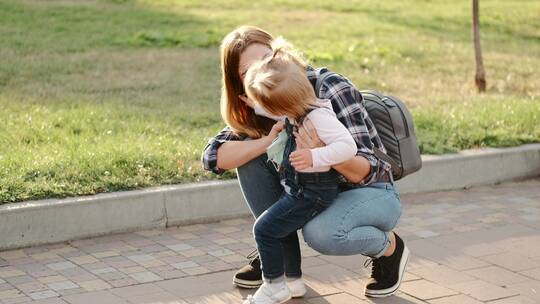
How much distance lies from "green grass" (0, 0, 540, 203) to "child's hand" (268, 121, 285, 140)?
5.44 ft

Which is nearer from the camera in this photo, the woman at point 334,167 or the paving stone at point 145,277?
the woman at point 334,167

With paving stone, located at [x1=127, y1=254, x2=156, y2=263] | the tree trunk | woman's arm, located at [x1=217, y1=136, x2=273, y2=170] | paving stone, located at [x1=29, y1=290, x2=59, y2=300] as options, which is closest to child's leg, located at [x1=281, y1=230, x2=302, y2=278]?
woman's arm, located at [x1=217, y1=136, x2=273, y2=170]

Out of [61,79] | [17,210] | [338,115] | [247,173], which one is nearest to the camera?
[338,115]

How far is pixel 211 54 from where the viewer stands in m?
10.7

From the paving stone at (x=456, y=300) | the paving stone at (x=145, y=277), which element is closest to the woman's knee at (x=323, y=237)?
the paving stone at (x=456, y=300)

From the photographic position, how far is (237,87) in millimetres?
4715

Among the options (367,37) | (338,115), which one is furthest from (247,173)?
(367,37)

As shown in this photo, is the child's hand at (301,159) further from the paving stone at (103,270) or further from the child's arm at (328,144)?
the paving stone at (103,270)

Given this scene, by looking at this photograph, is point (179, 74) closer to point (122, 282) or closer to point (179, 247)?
point (179, 247)

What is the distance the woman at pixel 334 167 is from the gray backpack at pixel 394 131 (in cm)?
7

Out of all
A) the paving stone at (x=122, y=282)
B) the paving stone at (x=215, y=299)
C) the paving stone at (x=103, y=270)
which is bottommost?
the paving stone at (x=215, y=299)

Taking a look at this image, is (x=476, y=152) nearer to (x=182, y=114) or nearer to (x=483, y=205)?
(x=483, y=205)

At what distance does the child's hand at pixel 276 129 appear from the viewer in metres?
4.64

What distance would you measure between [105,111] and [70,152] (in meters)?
1.47
